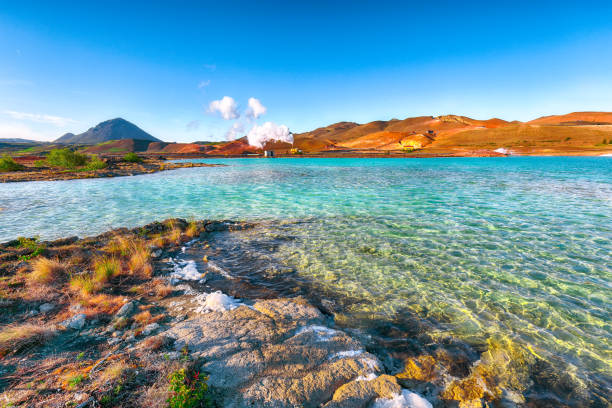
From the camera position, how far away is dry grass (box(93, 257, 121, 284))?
7526 mm

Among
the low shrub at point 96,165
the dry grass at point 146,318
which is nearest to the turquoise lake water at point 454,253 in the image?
the dry grass at point 146,318

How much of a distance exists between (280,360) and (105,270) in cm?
669

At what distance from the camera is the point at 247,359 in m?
4.30

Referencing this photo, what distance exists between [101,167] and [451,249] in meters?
68.5

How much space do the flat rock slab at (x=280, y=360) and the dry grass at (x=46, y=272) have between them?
5.30 metres

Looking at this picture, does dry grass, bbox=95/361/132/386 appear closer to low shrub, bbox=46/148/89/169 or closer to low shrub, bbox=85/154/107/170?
low shrub, bbox=85/154/107/170

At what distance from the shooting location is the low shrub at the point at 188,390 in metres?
3.23

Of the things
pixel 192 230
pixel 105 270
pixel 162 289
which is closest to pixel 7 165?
pixel 192 230

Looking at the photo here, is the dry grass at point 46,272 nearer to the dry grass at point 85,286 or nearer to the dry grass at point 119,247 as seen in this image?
the dry grass at point 85,286

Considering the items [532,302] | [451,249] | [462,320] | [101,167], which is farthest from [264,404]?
[101,167]

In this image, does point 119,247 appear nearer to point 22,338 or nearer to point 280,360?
point 22,338

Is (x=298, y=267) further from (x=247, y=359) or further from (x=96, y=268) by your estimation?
(x=96, y=268)

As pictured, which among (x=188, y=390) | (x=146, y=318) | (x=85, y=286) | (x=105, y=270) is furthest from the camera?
(x=105, y=270)

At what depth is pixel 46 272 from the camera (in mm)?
7602
